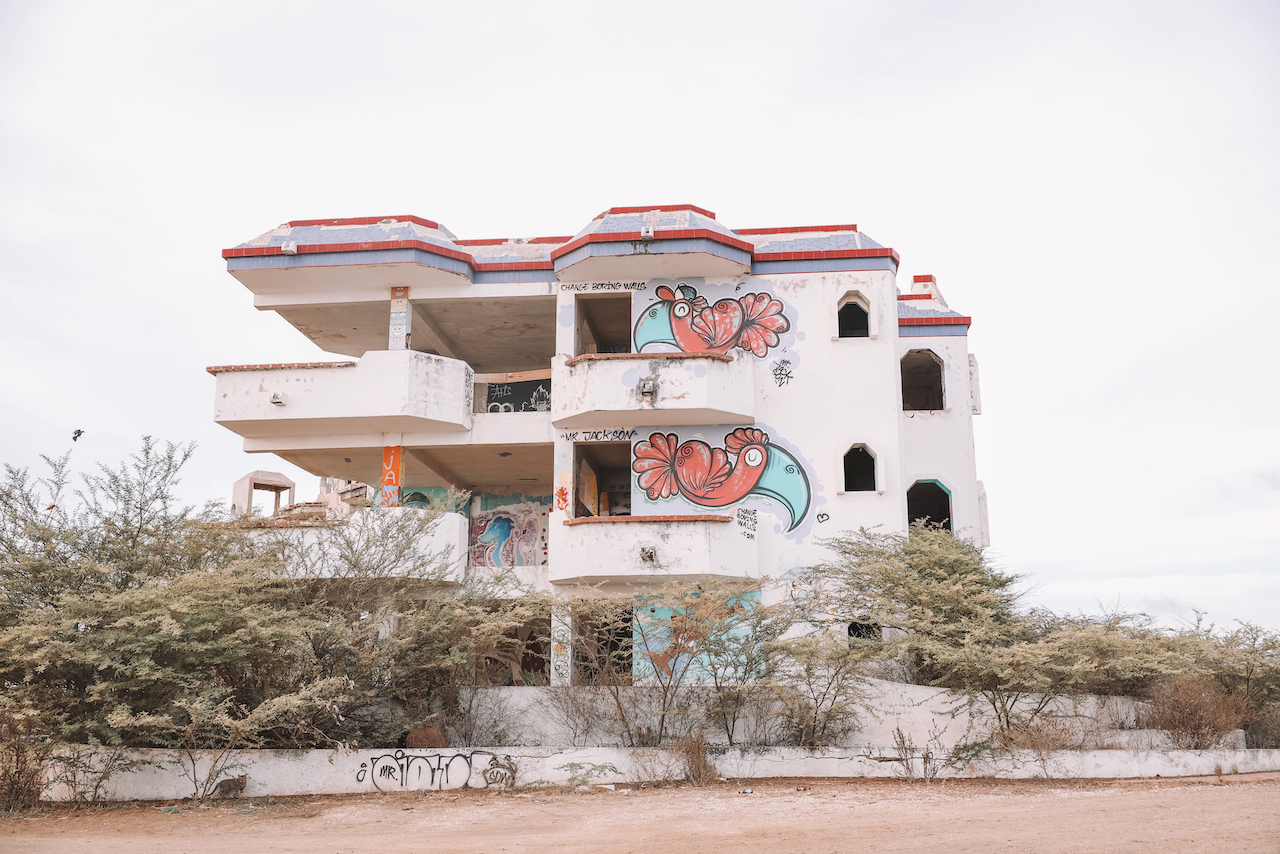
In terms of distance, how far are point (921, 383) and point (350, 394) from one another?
13.8m

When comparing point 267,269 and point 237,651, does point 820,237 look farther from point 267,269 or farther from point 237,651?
point 237,651

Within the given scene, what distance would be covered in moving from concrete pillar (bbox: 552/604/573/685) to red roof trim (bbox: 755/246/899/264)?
27.3 ft

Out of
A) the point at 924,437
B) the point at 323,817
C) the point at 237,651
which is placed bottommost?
the point at 323,817

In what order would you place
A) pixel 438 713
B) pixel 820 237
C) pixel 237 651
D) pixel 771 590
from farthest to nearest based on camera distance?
pixel 820 237 → pixel 771 590 → pixel 438 713 → pixel 237 651

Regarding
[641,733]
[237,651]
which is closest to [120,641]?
[237,651]

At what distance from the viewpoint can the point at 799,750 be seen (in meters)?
14.5

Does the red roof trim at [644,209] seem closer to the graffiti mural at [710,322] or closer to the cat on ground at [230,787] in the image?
the graffiti mural at [710,322]

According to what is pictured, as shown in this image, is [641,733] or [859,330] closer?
[641,733]

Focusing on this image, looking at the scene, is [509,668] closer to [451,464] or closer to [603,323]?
[451,464]

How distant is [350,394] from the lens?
63.0ft

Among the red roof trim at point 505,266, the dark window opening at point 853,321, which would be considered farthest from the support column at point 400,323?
the dark window opening at point 853,321

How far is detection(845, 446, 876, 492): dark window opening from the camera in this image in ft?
64.9

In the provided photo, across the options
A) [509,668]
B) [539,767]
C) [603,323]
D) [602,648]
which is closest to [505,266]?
[603,323]

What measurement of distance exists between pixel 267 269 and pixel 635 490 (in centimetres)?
840
